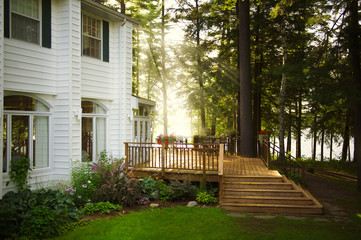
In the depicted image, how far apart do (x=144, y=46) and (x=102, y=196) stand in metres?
17.6

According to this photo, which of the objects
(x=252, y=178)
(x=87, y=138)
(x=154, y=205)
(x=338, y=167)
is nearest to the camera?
(x=154, y=205)

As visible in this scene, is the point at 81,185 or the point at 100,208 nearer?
the point at 100,208

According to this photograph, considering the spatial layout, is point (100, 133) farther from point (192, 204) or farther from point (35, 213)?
point (35, 213)

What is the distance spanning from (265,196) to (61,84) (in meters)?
6.89

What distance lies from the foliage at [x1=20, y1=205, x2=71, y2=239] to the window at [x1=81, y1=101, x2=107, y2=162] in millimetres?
3176

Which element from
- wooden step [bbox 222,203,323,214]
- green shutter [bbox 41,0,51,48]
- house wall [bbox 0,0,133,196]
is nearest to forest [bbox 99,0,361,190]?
wooden step [bbox 222,203,323,214]

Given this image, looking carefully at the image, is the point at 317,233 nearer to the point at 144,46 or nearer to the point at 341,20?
the point at 341,20

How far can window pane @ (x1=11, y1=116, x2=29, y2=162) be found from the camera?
741cm

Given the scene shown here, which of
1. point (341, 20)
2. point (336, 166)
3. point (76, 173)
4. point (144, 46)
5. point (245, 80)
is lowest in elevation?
point (336, 166)

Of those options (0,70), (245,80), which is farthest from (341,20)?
(0,70)

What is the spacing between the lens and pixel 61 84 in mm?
8453

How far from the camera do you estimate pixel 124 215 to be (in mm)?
7168

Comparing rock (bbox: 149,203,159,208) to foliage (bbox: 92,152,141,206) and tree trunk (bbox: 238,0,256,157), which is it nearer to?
foliage (bbox: 92,152,141,206)

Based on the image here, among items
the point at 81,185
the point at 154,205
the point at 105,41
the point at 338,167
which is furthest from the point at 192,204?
the point at 338,167
